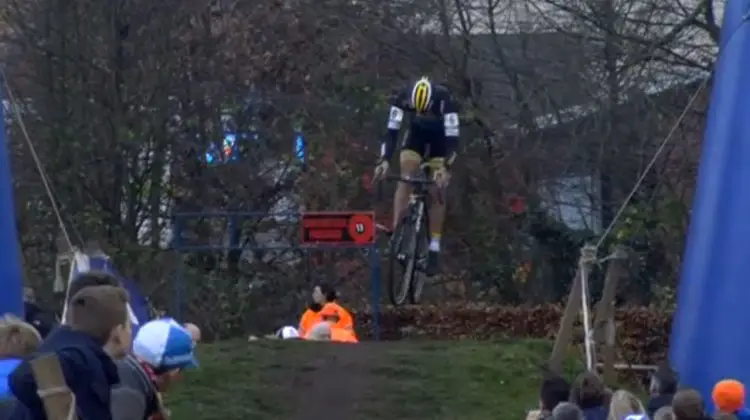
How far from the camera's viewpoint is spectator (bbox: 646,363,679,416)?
7484mm

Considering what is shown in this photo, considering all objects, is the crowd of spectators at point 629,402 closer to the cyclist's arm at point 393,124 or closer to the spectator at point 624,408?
the spectator at point 624,408

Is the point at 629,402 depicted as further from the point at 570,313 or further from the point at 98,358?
the point at 570,313

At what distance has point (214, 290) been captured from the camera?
1852 centimetres

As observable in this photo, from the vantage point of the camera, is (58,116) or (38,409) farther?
(58,116)

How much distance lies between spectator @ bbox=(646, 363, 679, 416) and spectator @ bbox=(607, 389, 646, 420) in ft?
4.12

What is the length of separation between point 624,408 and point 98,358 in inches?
89.6

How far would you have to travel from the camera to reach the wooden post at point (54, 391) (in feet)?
14.4

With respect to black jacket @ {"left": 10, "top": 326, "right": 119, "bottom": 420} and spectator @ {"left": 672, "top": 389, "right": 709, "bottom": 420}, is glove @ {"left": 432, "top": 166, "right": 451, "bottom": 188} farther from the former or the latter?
black jacket @ {"left": 10, "top": 326, "right": 119, "bottom": 420}

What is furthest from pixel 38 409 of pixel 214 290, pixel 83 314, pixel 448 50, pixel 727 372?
pixel 448 50

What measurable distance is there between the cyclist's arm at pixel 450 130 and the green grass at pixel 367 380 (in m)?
1.48

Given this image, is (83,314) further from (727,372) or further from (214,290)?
(214,290)

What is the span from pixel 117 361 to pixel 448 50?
1501cm

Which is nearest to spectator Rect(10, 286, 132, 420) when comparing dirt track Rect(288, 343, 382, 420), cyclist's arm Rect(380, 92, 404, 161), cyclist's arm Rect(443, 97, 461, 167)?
dirt track Rect(288, 343, 382, 420)

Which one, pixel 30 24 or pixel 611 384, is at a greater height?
pixel 30 24
